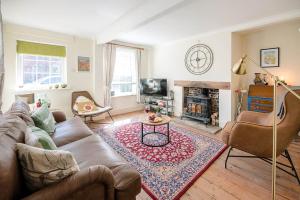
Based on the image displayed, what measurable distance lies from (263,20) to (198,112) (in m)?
2.31

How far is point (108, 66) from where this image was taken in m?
4.49

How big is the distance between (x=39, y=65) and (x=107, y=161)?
3.42 meters

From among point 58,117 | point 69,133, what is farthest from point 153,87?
point 69,133

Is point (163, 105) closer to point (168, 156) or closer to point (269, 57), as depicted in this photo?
point (168, 156)

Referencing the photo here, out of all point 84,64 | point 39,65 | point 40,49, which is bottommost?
point 39,65

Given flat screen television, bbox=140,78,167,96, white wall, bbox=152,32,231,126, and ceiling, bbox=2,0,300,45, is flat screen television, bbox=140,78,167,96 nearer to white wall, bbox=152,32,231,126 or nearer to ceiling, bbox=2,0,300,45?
white wall, bbox=152,32,231,126

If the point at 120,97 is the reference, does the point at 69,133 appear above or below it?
below

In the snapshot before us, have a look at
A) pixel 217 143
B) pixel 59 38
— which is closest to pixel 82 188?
pixel 217 143

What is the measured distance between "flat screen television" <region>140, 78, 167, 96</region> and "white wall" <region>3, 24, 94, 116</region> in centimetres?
160

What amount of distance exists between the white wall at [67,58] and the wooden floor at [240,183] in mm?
3260

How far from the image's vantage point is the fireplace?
153 inches

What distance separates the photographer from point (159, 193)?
64.9 inches

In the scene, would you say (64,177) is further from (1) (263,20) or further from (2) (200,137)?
(1) (263,20)

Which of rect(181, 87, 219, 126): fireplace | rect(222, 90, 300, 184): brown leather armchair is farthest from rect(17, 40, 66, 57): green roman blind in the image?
rect(222, 90, 300, 184): brown leather armchair
